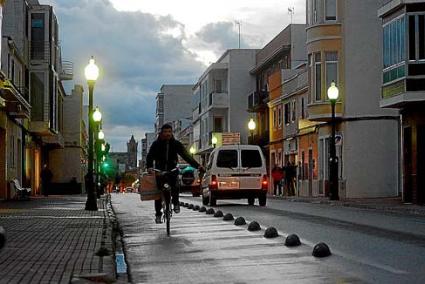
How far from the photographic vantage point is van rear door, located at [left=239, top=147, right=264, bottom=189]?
2994cm

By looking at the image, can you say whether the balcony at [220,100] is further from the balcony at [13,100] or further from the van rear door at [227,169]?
the van rear door at [227,169]

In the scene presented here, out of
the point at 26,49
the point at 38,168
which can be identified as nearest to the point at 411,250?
the point at 26,49

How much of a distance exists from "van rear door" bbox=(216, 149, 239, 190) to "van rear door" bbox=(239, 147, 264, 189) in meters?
0.20

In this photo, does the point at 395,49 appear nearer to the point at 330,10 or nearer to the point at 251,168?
the point at 251,168

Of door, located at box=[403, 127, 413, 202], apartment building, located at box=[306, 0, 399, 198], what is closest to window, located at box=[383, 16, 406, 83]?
door, located at box=[403, 127, 413, 202]

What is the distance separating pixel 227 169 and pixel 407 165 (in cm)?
837

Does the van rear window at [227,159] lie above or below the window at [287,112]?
below

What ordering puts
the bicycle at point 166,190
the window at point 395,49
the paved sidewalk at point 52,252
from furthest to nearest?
the window at point 395,49
the bicycle at point 166,190
the paved sidewalk at point 52,252

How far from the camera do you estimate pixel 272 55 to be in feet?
225

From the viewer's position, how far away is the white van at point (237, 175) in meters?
30.0

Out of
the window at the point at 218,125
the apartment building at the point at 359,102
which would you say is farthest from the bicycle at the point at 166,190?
the window at the point at 218,125

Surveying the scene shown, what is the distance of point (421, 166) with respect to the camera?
33094 millimetres

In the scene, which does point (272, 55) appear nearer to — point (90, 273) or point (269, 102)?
point (269, 102)

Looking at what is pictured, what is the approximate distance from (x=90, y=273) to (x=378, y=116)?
118ft
